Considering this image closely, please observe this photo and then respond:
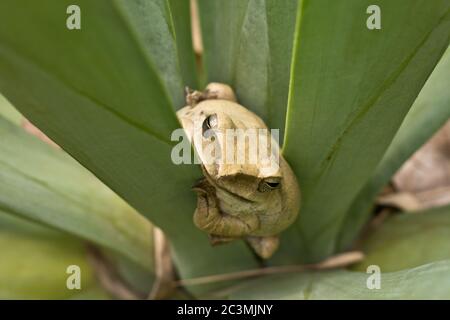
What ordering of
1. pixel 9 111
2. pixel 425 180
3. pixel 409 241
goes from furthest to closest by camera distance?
pixel 425 180 < pixel 9 111 < pixel 409 241

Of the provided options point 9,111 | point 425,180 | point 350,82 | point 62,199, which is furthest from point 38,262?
point 425,180

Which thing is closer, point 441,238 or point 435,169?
point 441,238

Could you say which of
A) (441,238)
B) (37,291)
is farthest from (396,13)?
(37,291)

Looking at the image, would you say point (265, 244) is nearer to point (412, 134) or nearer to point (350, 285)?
point (350, 285)

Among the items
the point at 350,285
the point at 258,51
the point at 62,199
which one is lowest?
the point at 350,285

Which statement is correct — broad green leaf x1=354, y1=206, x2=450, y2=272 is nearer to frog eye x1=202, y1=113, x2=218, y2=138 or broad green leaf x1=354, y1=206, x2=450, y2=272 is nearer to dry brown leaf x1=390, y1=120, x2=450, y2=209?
dry brown leaf x1=390, y1=120, x2=450, y2=209

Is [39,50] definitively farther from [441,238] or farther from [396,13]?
[441,238]

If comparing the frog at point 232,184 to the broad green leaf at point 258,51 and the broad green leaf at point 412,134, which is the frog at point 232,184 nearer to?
the broad green leaf at point 258,51
